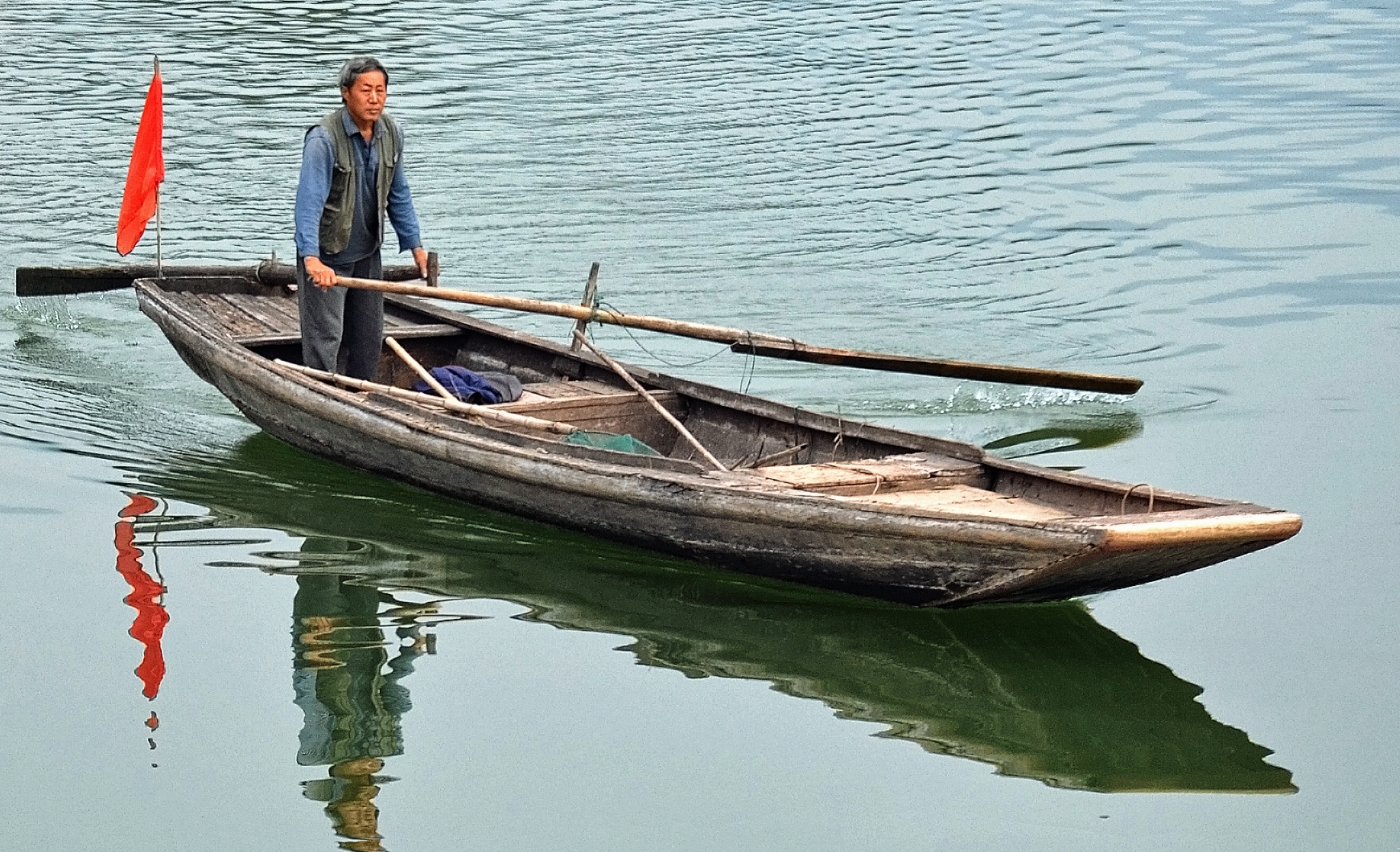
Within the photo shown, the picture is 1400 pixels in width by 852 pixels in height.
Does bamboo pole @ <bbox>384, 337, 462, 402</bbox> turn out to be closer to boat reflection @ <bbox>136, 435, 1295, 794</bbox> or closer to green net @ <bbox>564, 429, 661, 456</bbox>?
boat reflection @ <bbox>136, 435, 1295, 794</bbox>

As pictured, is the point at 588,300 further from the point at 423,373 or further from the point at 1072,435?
the point at 1072,435

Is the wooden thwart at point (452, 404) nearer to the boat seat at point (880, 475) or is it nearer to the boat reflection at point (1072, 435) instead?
the boat seat at point (880, 475)

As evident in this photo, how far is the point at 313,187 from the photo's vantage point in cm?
765

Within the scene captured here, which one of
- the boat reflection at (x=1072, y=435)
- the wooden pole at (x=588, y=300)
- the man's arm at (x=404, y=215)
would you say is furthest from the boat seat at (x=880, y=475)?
the man's arm at (x=404, y=215)

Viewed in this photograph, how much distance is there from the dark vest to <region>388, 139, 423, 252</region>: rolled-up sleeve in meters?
0.09

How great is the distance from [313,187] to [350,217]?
1.01 ft

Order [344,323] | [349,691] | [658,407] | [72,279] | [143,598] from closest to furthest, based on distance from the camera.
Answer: [349,691]
[143,598]
[658,407]
[344,323]
[72,279]

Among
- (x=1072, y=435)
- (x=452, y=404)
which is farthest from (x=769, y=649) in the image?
(x=1072, y=435)

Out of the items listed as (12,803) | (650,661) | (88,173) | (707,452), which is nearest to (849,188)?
(88,173)

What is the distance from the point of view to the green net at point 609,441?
25.1 feet

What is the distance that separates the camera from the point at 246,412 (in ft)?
28.8

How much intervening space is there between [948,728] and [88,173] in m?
11.2

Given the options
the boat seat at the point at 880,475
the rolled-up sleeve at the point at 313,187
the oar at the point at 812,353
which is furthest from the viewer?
the rolled-up sleeve at the point at 313,187

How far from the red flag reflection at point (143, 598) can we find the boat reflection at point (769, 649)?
0.39 meters
